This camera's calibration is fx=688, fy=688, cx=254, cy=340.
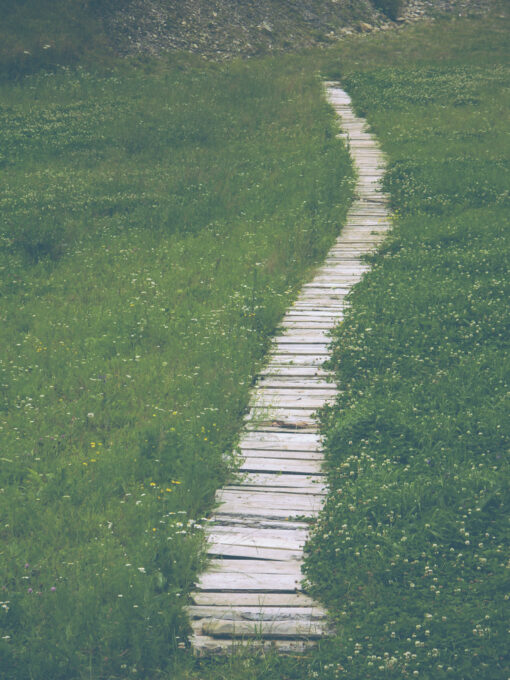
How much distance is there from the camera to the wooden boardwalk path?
4926mm

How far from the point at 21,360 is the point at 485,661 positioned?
6.60m

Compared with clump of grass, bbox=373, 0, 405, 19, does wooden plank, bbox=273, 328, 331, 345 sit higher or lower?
lower

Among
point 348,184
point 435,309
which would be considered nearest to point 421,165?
point 348,184

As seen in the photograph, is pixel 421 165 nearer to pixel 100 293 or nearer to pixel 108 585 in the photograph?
pixel 100 293

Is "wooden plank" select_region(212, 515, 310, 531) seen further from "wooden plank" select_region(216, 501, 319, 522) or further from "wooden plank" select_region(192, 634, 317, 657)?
"wooden plank" select_region(192, 634, 317, 657)

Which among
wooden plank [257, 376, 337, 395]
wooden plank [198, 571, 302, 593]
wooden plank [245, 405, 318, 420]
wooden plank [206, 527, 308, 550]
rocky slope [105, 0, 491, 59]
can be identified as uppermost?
rocky slope [105, 0, 491, 59]

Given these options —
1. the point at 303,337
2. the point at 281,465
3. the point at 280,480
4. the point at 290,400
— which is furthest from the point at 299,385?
the point at 280,480

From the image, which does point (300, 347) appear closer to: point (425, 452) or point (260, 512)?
point (425, 452)

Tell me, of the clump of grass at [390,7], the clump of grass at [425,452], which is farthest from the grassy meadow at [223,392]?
the clump of grass at [390,7]

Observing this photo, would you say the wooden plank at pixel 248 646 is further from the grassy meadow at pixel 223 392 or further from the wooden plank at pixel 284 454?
the wooden plank at pixel 284 454

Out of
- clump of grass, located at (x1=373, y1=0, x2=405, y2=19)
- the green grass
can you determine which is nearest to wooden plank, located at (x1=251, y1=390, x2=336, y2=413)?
→ the green grass

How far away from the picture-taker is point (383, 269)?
11289 mm

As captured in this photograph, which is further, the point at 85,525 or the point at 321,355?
the point at 321,355

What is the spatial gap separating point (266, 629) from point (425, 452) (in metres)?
2.45
